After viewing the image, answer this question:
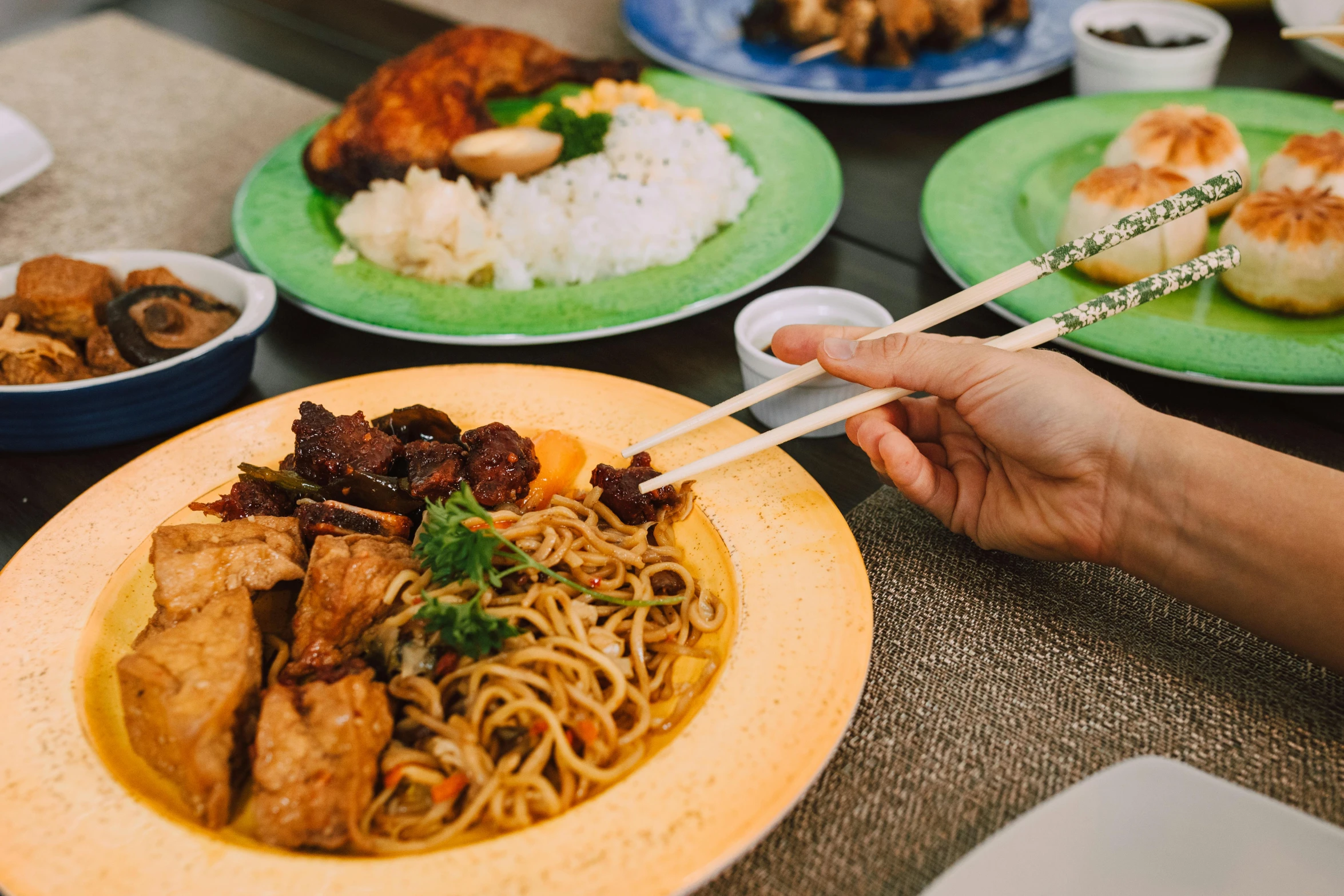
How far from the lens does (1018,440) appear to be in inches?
65.1

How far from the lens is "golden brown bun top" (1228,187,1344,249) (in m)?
2.13

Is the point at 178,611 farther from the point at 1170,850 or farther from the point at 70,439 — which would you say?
the point at 1170,850

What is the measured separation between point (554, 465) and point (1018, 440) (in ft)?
2.96

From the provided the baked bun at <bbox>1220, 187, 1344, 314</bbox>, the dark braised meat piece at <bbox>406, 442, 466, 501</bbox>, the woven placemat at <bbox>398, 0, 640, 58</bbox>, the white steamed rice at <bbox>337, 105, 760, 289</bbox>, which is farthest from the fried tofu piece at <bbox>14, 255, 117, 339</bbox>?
the baked bun at <bbox>1220, 187, 1344, 314</bbox>

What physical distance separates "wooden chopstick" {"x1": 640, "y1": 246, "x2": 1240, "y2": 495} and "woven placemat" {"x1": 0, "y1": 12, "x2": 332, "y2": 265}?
1.92 m

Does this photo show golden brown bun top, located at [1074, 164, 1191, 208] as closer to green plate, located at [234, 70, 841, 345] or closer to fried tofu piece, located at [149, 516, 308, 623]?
green plate, located at [234, 70, 841, 345]

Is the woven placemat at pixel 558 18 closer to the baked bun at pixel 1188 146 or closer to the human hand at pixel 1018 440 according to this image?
the baked bun at pixel 1188 146

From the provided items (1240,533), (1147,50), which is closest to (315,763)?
(1240,533)

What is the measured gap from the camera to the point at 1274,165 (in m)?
2.57

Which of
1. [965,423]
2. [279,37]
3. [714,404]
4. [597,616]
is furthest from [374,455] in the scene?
[279,37]

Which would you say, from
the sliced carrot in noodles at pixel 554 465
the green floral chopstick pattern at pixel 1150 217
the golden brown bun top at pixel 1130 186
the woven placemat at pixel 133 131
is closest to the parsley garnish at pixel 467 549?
the sliced carrot in noodles at pixel 554 465

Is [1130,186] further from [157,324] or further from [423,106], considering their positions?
[157,324]

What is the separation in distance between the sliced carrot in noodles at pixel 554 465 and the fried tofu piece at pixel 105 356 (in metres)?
0.97

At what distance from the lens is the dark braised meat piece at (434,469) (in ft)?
5.54
